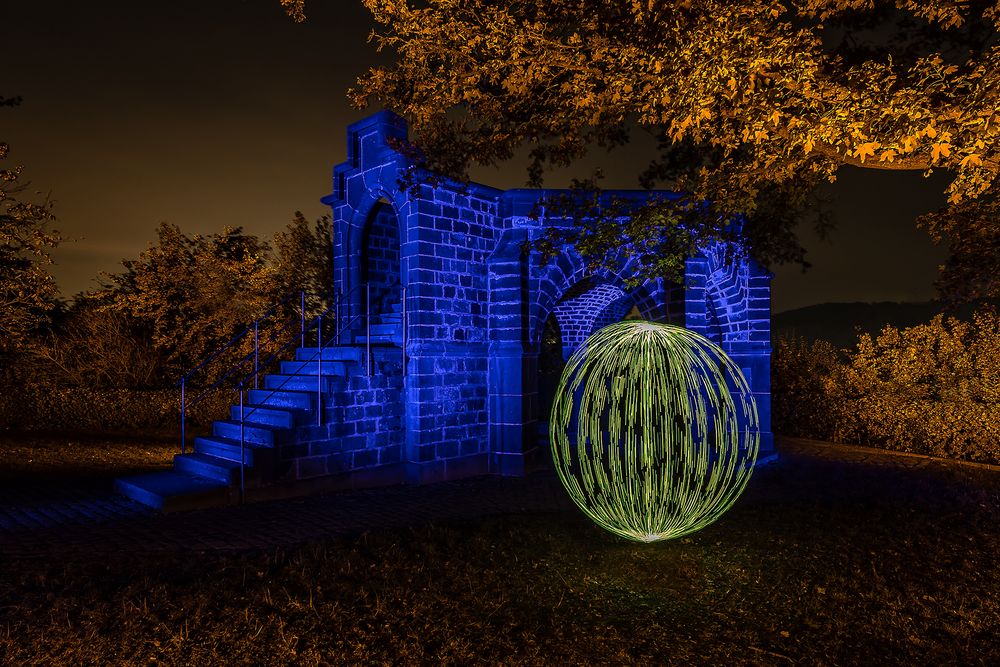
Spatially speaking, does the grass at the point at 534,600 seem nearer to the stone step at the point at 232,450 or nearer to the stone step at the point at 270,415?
the stone step at the point at 232,450

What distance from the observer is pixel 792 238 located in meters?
11.8

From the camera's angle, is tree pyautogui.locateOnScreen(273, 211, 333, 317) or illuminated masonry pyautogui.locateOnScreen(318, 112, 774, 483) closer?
illuminated masonry pyautogui.locateOnScreen(318, 112, 774, 483)

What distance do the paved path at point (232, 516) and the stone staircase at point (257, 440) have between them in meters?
0.20

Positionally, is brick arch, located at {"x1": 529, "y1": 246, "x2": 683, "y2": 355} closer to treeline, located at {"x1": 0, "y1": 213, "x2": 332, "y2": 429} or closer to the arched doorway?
the arched doorway

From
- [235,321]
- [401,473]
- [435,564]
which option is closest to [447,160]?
[401,473]

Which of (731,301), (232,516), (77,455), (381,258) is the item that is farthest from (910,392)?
(77,455)

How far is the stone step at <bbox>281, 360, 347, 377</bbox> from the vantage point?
934 cm

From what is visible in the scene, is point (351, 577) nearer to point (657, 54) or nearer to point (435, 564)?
point (435, 564)

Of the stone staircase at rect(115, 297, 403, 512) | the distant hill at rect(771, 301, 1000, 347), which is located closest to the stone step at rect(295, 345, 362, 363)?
the stone staircase at rect(115, 297, 403, 512)

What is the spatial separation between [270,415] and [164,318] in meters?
10.4

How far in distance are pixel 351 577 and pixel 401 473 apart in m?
4.57

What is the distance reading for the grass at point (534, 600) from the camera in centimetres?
414

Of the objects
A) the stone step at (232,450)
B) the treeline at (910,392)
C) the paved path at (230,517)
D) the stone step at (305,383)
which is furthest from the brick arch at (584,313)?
the stone step at (232,450)

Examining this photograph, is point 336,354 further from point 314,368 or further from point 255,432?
point 255,432
